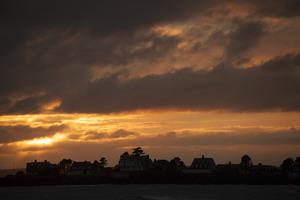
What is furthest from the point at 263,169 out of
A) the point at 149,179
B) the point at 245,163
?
the point at 149,179

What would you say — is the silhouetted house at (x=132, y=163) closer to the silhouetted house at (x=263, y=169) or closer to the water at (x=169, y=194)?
the silhouetted house at (x=263, y=169)

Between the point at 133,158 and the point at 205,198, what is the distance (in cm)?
9264

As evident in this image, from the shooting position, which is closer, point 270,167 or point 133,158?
point 133,158

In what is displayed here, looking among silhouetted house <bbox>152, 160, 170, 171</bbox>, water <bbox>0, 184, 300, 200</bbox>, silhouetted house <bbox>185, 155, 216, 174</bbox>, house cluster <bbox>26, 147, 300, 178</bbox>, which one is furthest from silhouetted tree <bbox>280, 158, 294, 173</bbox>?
water <bbox>0, 184, 300, 200</bbox>

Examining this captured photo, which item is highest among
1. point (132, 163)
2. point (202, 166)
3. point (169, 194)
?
point (132, 163)

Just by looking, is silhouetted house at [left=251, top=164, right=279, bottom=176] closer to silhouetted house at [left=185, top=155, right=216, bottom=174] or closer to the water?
silhouetted house at [left=185, top=155, right=216, bottom=174]

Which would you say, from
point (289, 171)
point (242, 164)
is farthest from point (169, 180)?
point (289, 171)

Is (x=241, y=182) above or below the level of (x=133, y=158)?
below

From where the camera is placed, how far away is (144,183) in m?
150

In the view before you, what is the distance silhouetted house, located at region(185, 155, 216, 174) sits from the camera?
169500 mm

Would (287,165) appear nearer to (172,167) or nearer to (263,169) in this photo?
(263,169)

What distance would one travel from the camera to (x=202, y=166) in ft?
560

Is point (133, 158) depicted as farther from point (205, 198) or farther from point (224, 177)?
point (205, 198)

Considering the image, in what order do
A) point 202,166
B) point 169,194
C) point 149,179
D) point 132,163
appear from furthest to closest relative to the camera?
point 132,163
point 202,166
point 149,179
point 169,194
